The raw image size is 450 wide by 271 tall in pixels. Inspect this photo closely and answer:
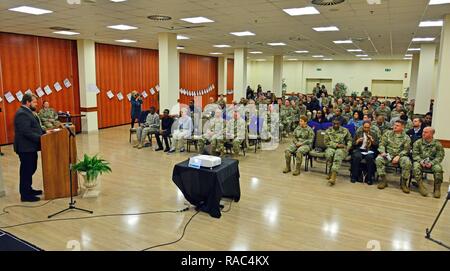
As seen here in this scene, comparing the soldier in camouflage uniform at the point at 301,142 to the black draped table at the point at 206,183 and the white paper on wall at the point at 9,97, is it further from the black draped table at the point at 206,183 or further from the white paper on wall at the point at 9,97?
the white paper on wall at the point at 9,97

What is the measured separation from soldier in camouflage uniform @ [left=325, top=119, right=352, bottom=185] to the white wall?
17.4m

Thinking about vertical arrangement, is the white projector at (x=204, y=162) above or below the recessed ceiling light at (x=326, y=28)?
below

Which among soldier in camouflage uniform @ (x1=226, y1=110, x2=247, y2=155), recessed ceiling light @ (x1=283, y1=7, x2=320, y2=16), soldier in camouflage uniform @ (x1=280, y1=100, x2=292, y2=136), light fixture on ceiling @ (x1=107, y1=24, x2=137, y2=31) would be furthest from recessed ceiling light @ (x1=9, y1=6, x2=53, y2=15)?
soldier in camouflage uniform @ (x1=280, y1=100, x2=292, y2=136)

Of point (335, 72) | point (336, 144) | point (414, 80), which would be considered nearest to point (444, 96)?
point (336, 144)

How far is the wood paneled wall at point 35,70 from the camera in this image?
9.41m

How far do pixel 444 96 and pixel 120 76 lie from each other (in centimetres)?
1123

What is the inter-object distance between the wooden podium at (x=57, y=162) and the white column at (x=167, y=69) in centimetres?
486

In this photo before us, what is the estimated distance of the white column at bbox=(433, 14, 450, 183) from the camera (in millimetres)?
6105

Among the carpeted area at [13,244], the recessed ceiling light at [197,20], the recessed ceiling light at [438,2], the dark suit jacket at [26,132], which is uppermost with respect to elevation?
the recessed ceiling light at [197,20]

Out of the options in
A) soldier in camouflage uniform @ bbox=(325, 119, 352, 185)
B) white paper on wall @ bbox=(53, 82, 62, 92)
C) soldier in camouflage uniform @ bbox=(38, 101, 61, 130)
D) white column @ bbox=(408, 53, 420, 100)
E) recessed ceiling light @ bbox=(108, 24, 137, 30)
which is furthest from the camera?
white column @ bbox=(408, 53, 420, 100)

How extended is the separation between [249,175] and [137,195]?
7.60 ft

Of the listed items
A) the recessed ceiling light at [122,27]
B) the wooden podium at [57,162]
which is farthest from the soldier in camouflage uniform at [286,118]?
the wooden podium at [57,162]

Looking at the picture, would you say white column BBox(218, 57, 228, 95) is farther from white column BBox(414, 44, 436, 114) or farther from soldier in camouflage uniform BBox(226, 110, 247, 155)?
soldier in camouflage uniform BBox(226, 110, 247, 155)
